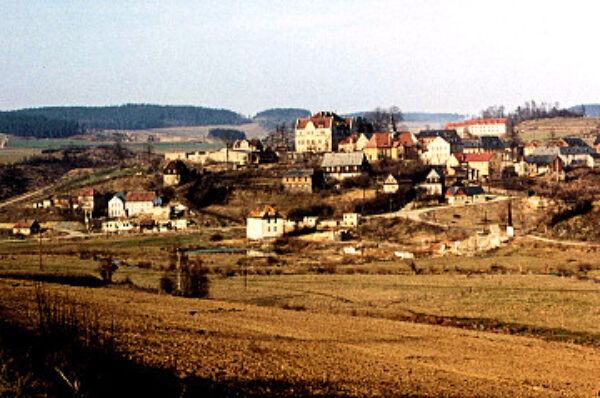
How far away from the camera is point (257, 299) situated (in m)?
35.0

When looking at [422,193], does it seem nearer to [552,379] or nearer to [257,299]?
[257,299]

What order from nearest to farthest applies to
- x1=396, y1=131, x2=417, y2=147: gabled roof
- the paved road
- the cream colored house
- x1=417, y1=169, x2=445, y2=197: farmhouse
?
the paved road
x1=417, y1=169, x2=445, y2=197: farmhouse
the cream colored house
x1=396, y1=131, x2=417, y2=147: gabled roof

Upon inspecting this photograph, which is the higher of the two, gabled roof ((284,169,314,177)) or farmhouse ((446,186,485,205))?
gabled roof ((284,169,314,177))

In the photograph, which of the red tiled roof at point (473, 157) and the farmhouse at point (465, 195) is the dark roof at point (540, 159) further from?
the farmhouse at point (465, 195)

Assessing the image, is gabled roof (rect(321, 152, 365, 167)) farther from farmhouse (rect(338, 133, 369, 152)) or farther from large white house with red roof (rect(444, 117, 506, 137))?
large white house with red roof (rect(444, 117, 506, 137))

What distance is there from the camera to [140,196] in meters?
87.4

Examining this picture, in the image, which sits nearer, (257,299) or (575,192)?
(257,299)

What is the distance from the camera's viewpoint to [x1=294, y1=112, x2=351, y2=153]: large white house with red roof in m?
111

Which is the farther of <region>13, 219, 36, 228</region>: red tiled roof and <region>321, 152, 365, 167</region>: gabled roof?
<region>321, 152, 365, 167</region>: gabled roof

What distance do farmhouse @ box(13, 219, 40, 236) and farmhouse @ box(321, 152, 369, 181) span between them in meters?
37.0

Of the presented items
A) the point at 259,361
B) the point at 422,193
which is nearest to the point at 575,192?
the point at 422,193

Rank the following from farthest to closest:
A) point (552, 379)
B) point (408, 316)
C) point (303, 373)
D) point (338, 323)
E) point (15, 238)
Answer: point (15, 238) < point (408, 316) < point (338, 323) < point (552, 379) < point (303, 373)

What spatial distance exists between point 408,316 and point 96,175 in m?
102

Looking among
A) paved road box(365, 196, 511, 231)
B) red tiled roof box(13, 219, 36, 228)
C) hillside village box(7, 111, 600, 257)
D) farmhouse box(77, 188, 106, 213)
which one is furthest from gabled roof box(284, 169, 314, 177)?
red tiled roof box(13, 219, 36, 228)
